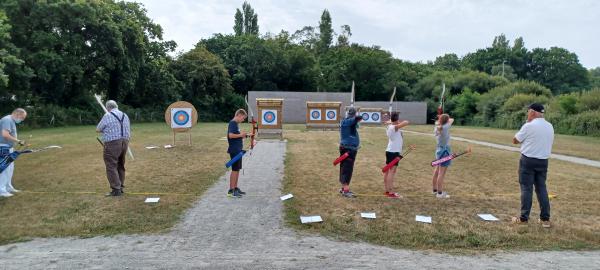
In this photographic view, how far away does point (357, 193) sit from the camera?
8.16 metres

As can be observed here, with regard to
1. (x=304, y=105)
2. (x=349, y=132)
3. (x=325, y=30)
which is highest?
(x=325, y=30)

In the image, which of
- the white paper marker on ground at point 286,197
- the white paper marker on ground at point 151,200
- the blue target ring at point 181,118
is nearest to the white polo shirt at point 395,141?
the white paper marker on ground at point 286,197

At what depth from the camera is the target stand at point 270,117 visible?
19984 mm

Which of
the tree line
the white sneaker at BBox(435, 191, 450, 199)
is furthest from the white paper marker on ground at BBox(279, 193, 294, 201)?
the tree line

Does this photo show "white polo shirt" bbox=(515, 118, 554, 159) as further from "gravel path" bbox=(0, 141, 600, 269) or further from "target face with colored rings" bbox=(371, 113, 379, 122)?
"target face with colored rings" bbox=(371, 113, 379, 122)

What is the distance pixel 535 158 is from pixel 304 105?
38.7 m

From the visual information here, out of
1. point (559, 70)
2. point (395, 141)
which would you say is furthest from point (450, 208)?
point (559, 70)

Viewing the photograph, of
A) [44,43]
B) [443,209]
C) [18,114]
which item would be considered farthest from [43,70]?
[443,209]

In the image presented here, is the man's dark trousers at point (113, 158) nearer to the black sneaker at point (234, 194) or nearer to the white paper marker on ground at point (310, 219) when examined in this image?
the black sneaker at point (234, 194)

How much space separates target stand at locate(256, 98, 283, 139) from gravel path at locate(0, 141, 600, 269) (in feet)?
45.3

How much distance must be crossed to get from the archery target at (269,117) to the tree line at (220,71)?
10.5 m

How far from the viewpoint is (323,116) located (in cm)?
2697

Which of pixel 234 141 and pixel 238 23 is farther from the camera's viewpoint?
pixel 238 23

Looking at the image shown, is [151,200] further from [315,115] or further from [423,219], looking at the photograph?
[315,115]
